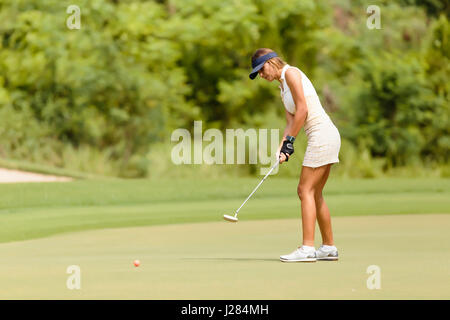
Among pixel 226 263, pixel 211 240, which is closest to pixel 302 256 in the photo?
pixel 226 263

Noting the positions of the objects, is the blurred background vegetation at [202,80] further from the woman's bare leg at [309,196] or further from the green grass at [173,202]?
the woman's bare leg at [309,196]

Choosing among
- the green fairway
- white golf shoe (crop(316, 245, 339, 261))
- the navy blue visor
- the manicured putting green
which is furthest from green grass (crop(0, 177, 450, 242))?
white golf shoe (crop(316, 245, 339, 261))

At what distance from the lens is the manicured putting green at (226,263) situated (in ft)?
20.1

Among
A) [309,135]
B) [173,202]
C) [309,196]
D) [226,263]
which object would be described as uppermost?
[309,135]

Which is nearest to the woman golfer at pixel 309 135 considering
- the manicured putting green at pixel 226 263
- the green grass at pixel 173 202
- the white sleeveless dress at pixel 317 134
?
the white sleeveless dress at pixel 317 134

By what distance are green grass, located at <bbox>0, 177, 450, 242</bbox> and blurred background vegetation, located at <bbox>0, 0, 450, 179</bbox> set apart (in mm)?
4931

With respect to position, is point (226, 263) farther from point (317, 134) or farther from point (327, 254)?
point (317, 134)

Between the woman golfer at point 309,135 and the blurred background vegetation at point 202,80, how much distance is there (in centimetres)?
1373

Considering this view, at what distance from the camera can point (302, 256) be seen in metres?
7.86

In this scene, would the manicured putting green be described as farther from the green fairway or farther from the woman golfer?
the woman golfer

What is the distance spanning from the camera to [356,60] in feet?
90.4

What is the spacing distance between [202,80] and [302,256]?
69.6ft

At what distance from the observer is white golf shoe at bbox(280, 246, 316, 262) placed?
7.84 m

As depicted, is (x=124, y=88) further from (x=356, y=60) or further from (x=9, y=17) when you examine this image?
(x=356, y=60)
